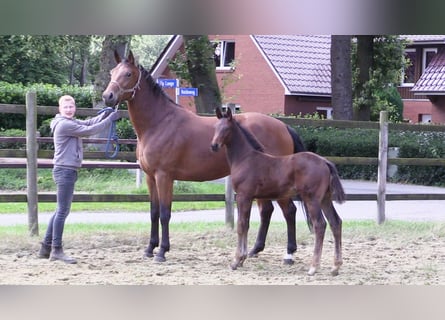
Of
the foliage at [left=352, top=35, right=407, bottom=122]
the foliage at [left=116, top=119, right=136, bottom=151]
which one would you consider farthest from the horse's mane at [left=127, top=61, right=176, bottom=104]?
the foliage at [left=352, top=35, right=407, bottom=122]

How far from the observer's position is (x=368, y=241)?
8867 millimetres

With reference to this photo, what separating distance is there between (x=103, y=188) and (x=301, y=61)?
59.6 feet

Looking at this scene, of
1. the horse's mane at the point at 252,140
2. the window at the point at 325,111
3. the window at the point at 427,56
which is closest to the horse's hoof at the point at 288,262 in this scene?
the horse's mane at the point at 252,140

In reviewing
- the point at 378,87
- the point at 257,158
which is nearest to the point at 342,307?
the point at 257,158

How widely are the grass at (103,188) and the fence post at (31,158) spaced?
320 cm

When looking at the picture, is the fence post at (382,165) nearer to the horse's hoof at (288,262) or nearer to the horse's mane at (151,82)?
the horse's hoof at (288,262)

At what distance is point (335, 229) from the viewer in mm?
6680

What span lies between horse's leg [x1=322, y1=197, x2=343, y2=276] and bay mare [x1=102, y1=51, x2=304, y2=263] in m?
0.68

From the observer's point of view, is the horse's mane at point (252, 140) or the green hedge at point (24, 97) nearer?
the horse's mane at point (252, 140)

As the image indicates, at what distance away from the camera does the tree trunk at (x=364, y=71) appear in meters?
22.2

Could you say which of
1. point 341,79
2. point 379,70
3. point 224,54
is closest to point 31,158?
point 341,79

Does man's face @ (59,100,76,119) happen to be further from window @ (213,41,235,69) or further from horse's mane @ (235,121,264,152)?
window @ (213,41,235,69)

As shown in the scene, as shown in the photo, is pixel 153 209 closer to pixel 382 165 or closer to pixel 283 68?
pixel 382 165

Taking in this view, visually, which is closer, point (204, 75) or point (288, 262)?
point (288, 262)
